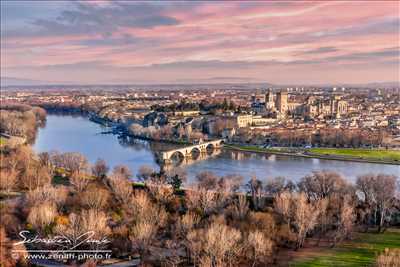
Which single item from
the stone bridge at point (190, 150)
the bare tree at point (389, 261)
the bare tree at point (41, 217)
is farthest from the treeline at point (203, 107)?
the bare tree at point (389, 261)

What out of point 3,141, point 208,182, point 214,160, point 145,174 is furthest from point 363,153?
point 3,141

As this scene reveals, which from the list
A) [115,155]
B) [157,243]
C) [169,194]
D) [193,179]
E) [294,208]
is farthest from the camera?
[115,155]

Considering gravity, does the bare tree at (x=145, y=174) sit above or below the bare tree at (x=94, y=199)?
below

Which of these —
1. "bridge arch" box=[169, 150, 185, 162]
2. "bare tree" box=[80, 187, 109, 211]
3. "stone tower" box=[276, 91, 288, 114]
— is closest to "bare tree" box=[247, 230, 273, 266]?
"bare tree" box=[80, 187, 109, 211]

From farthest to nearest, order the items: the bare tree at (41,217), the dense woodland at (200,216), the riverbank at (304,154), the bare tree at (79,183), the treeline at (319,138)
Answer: the treeline at (319,138), the riverbank at (304,154), the bare tree at (79,183), the bare tree at (41,217), the dense woodland at (200,216)

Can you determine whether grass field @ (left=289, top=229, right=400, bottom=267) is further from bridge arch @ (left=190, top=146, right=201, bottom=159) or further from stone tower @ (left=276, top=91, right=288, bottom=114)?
stone tower @ (left=276, top=91, right=288, bottom=114)

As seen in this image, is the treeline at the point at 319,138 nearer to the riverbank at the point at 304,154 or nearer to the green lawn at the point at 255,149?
the green lawn at the point at 255,149

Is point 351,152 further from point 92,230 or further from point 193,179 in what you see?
point 92,230

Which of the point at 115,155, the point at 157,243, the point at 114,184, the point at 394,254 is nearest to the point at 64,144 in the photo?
the point at 115,155
